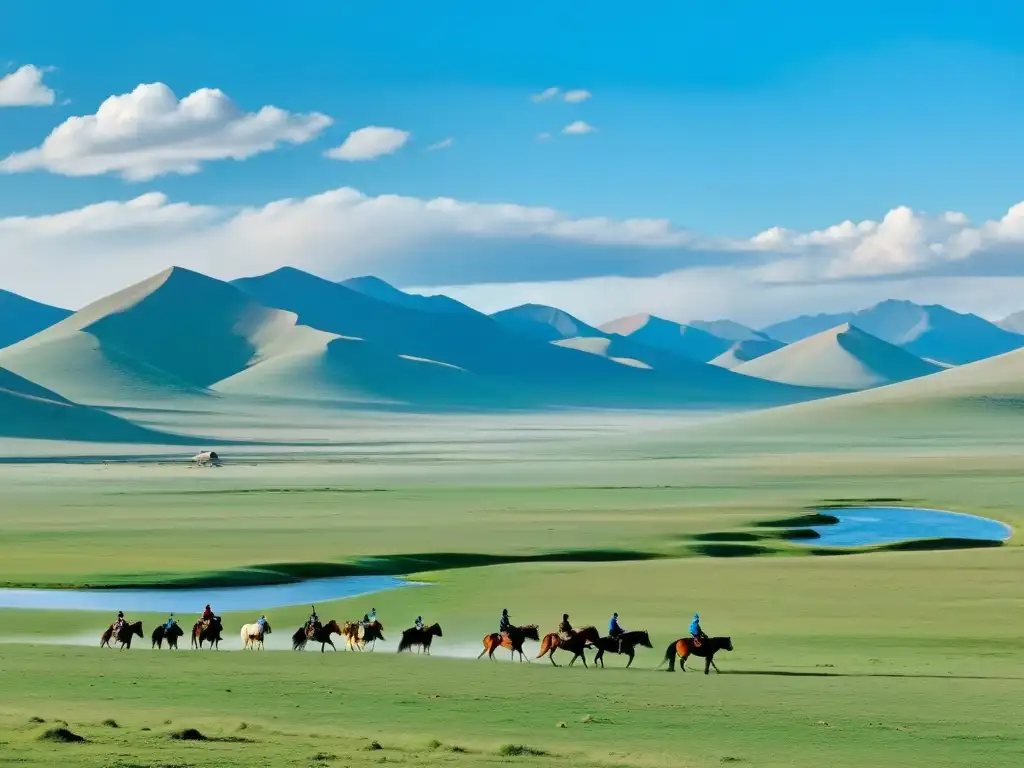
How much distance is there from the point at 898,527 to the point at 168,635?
43247mm

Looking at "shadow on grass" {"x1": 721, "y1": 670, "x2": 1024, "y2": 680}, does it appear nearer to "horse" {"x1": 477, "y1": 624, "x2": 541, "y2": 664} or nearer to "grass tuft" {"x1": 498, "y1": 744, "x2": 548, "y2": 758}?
"horse" {"x1": 477, "y1": 624, "x2": 541, "y2": 664}

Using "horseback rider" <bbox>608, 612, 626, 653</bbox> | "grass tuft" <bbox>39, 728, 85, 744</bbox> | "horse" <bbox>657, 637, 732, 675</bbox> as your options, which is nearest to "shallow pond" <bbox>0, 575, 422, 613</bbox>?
"horseback rider" <bbox>608, 612, 626, 653</bbox>

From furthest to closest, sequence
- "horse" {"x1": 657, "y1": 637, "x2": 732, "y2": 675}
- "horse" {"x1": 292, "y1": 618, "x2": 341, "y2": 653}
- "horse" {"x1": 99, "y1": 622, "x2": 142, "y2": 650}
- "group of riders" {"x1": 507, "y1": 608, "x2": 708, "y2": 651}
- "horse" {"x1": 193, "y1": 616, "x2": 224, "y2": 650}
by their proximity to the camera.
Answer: "horse" {"x1": 193, "y1": 616, "x2": 224, "y2": 650}, "horse" {"x1": 292, "y1": 618, "x2": 341, "y2": 653}, "horse" {"x1": 99, "y1": 622, "x2": 142, "y2": 650}, "group of riders" {"x1": 507, "y1": 608, "x2": 708, "y2": 651}, "horse" {"x1": 657, "y1": 637, "x2": 732, "y2": 675}

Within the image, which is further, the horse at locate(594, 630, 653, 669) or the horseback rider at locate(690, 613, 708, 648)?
the horse at locate(594, 630, 653, 669)

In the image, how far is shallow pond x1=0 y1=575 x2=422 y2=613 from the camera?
40.2 meters

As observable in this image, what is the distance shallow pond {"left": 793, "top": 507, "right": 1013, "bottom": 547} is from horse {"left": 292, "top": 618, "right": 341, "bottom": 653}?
30.9 meters

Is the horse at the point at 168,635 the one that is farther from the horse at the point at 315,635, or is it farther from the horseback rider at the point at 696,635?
the horseback rider at the point at 696,635

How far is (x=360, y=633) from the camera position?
31828 mm

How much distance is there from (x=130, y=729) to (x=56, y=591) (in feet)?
79.6

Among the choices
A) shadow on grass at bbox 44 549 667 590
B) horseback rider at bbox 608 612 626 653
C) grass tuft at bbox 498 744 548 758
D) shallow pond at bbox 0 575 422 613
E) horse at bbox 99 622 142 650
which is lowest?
grass tuft at bbox 498 744 548 758

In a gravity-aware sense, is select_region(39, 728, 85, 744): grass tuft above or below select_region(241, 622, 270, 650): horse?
below

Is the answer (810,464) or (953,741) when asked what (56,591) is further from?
(810,464)

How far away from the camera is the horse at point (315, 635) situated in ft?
102

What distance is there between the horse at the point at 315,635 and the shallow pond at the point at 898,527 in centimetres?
3088
